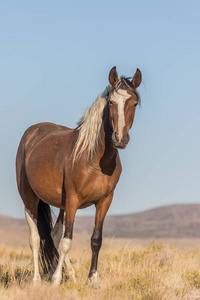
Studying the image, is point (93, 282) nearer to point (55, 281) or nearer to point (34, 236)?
point (55, 281)

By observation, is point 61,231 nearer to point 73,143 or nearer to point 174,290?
point 73,143

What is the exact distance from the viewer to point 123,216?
4794 centimetres

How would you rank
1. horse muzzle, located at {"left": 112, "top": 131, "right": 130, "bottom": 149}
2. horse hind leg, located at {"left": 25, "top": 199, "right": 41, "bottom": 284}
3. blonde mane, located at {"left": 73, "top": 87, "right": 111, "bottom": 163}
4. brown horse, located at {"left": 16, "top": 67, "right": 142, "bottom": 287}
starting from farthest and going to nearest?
horse hind leg, located at {"left": 25, "top": 199, "right": 41, "bottom": 284} < blonde mane, located at {"left": 73, "top": 87, "right": 111, "bottom": 163} < brown horse, located at {"left": 16, "top": 67, "right": 142, "bottom": 287} < horse muzzle, located at {"left": 112, "top": 131, "right": 130, "bottom": 149}

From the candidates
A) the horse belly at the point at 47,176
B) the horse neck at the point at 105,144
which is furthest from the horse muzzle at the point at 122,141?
the horse belly at the point at 47,176

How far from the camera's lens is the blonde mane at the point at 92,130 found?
6410 millimetres

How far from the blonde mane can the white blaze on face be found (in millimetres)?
592

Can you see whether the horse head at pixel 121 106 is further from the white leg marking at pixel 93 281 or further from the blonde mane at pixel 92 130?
the white leg marking at pixel 93 281

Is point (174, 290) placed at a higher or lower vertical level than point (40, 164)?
lower

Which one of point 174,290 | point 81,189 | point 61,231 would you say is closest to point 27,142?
point 61,231

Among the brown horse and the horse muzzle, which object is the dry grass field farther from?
the horse muzzle

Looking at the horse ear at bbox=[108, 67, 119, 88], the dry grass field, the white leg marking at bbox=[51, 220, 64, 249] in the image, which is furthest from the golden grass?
the horse ear at bbox=[108, 67, 119, 88]

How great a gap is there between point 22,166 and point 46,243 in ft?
4.82

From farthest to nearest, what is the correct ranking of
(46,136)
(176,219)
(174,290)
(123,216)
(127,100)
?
1. (123,216)
2. (176,219)
3. (46,136)
4. (174,290)
5. (127,100)

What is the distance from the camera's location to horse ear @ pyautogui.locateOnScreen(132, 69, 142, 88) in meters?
6.27
